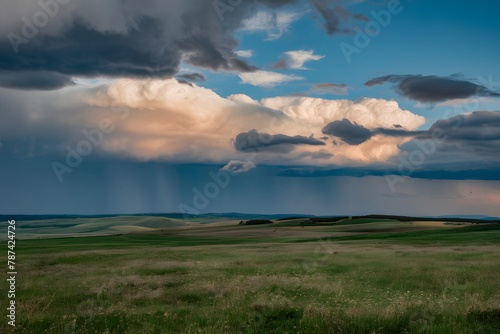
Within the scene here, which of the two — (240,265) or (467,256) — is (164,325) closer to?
(240,265)

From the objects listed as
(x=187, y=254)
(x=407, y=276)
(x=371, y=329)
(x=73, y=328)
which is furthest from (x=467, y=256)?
(x=73, y=328)

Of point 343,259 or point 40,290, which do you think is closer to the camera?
point 40,290

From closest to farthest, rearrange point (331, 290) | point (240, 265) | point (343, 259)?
point (331, 290), point (240, 265), point (343, 259)

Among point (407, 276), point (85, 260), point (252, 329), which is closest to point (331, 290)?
point (407, 276)

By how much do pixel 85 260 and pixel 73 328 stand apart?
27.8 m

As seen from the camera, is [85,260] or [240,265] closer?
[240,265]

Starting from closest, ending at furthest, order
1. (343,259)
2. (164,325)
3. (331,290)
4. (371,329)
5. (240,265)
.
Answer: (371,329) < (164,325) < (331,290) < (240,265) < (343,259)

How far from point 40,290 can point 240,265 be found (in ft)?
49.3

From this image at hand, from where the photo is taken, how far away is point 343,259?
36344 millimetres

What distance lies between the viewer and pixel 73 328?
12.5 metres

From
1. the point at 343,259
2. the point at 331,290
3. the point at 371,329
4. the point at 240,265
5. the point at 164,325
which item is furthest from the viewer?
the point at 343,259

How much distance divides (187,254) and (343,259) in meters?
16.5

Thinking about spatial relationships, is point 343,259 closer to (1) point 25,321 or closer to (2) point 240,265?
(2) point 240,265

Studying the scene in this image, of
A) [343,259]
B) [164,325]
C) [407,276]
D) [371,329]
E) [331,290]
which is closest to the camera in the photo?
[371,329]
